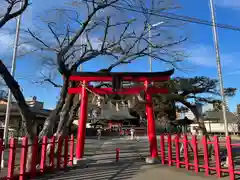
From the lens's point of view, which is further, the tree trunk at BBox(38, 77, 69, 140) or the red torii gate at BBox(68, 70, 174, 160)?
the red torii gate at BBox(68, 70, 174, 160)

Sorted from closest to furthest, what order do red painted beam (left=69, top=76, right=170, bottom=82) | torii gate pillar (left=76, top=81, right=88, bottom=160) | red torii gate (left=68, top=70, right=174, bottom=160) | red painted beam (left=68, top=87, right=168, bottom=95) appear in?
Answer: torii gate pillar (left=76, top=81, right=88, bottom=160)
red torii gate (left=68, top=70, right=174, bottom=160)
red painted beam (left=69, top=76, right=170, bottom=82)
red painted beam (left=68, top=87, right=168, bottom=95)

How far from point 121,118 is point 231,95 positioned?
18136 mm

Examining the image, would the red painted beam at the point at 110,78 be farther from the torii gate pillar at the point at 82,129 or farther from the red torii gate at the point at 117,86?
the torii gate pillar at the point at 82,129

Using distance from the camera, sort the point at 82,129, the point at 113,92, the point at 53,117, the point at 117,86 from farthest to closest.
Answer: the point at 113,92
the point at 117,86
the point at 82,129
the point at 53,117

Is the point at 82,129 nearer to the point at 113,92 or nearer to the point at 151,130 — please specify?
the point at 113,92

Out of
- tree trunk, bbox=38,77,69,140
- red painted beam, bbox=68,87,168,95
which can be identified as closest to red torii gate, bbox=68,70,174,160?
red painted beam, bbox=68,87,168,95

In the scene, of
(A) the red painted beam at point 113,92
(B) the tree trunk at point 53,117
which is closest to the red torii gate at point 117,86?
(A) the red painted beam at point 113,92

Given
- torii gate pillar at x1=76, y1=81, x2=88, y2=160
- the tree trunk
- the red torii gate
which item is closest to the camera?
the tree trunk

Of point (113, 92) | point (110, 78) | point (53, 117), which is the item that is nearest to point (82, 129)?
point (53, 117)

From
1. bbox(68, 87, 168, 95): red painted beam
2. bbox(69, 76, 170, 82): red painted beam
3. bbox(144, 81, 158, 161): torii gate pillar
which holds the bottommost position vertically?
bbox(144, 81, 158, 161): torii gate pillar

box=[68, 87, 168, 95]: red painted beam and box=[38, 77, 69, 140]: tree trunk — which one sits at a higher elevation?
box=[68, 87, 168, 95]: red painted beam

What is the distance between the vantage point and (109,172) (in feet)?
28.3

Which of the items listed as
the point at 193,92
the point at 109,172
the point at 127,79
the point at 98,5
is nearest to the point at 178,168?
the point at 109,172

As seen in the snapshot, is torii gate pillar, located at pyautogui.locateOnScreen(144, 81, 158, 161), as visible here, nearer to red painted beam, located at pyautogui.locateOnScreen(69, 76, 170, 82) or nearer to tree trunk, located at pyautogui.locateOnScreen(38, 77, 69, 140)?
red painted beam, located at pyautogui.locateOnScreen(69, 76, 170, 82)
